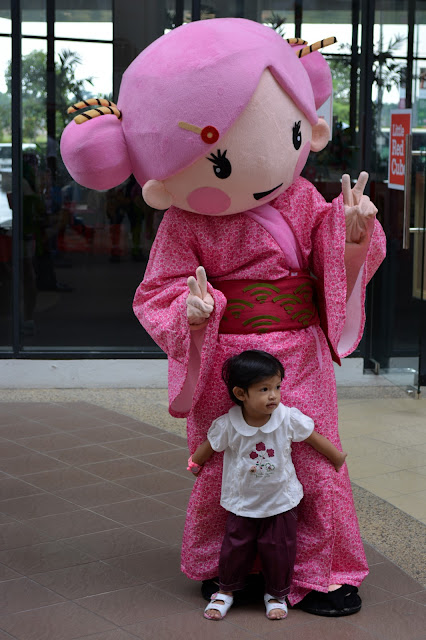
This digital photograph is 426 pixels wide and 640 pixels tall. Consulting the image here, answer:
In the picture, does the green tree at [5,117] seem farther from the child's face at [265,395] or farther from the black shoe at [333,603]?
the black shoe at [333,603]

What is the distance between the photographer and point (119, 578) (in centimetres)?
417

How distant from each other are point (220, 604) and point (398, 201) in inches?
184

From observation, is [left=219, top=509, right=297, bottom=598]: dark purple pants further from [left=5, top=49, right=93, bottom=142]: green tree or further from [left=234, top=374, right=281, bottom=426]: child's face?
[left=5, top=49, right=93, bottom=142]: green tree

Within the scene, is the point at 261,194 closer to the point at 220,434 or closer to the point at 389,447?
the point at 220,434

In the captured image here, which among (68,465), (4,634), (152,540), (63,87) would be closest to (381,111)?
(63,87)

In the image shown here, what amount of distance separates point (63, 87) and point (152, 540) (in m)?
4.76

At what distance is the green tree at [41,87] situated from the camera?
8281mm

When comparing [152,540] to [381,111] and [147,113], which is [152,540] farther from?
[381,111]

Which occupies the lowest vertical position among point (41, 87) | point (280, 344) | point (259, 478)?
point (259, 478)

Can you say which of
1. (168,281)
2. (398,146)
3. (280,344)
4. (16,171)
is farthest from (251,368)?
(16,171)

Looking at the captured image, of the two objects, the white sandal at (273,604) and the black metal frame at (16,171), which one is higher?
the black metal frame at (16,171)

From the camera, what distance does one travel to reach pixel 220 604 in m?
3.83

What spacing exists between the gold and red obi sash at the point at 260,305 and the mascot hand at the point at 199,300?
193 mm

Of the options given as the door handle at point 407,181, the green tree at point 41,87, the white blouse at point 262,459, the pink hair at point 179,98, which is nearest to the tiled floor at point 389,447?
the door handle at point 407,181
